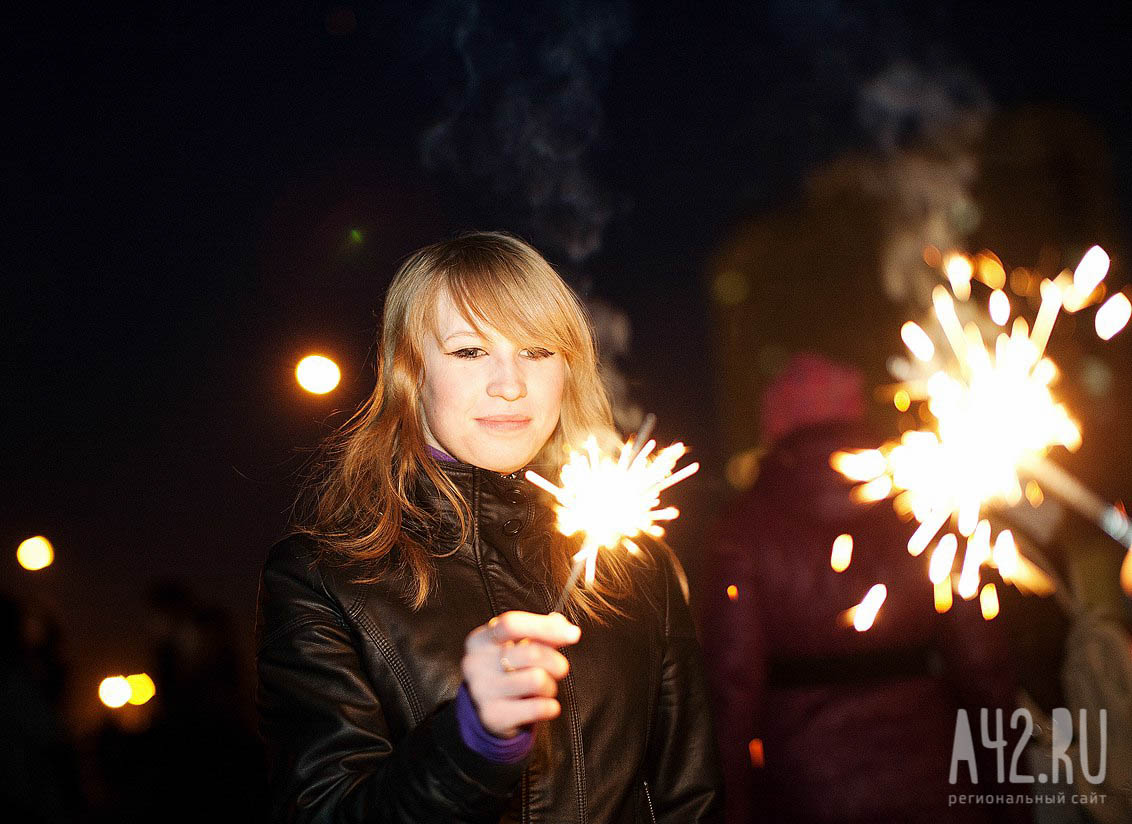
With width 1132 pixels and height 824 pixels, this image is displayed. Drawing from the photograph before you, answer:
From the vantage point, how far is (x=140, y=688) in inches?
203

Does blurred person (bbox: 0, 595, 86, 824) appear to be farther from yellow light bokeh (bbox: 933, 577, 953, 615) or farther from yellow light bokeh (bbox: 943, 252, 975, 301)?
yellow light bokeh (bbox: 943, 252, 975, 301)

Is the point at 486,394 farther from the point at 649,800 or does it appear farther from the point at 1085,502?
the point at 1085,502

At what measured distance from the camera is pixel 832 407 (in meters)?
3.14

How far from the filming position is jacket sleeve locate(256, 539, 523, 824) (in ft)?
4.24

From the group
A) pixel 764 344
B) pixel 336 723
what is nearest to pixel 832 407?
pixel 336 723

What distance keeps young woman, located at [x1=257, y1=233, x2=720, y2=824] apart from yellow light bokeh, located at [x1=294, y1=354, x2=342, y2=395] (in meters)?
1.67

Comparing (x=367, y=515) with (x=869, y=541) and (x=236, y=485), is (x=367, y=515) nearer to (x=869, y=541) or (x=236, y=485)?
(x=869, y=541)

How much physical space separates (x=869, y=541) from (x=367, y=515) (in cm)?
183

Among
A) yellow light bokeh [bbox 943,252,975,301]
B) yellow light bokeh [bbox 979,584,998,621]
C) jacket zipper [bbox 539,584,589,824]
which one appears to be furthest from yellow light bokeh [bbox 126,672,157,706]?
yellow light bokeh [bbox 943,252,975,301]

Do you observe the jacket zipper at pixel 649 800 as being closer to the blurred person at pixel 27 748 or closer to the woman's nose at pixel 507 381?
the woman's nose at pixel 507 381

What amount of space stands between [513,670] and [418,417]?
831 mm

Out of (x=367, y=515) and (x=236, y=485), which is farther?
(x=236, y=485)

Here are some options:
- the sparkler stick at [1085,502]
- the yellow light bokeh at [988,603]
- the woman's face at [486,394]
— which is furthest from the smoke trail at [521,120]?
the sparkler stick at [1085,502]

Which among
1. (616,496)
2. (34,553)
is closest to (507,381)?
(616,496)
